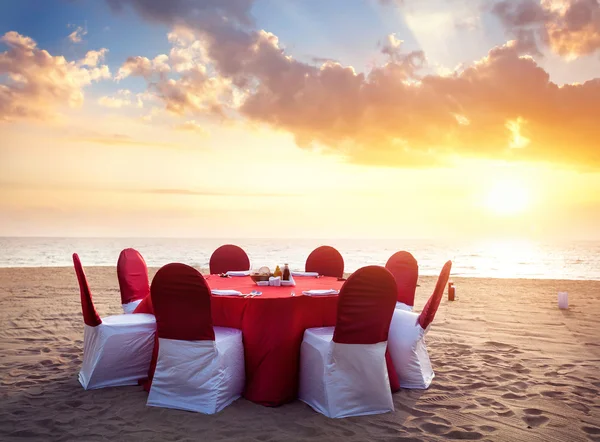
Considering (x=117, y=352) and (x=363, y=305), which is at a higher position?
(x=363, y=305)

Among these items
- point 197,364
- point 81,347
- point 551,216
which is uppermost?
point 551,216

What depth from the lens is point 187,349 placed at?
3857 millimetres

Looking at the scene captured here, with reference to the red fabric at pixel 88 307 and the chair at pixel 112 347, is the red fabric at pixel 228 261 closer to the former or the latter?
the chair at pixel 112 347

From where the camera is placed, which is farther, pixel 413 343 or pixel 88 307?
pixel 413 343

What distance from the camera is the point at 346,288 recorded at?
3.79 metres

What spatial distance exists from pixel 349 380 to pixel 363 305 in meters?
0.61

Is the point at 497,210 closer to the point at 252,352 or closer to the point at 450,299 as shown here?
the point at 450,299

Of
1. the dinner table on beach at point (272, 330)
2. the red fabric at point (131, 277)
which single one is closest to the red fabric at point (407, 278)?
the dinner table on beach at point (272, 330)

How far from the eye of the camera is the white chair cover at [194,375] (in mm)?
3832

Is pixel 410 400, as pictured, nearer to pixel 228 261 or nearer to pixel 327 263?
pixel 327 263

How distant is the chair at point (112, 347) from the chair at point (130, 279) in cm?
85

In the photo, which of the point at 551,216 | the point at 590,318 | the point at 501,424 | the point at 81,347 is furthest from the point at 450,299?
the point at 551,216

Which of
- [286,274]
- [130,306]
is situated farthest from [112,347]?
[286,274]

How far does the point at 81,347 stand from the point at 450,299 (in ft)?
23.1
